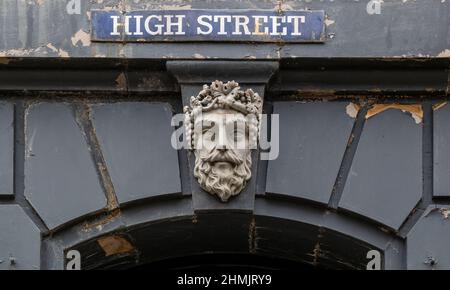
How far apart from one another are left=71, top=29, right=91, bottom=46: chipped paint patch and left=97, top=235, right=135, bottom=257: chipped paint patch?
118 centimetres

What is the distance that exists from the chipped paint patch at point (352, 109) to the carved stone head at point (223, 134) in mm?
568

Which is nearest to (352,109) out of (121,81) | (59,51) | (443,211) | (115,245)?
(443,211)

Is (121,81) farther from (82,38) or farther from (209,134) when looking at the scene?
(209,134)

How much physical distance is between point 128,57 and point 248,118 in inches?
31.5

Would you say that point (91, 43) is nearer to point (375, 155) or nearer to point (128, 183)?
point (128, 183)

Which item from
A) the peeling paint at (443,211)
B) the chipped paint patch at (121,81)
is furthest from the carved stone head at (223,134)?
the peeling paint at (443,211)

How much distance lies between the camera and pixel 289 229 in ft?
29.2

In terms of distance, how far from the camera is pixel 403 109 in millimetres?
8883

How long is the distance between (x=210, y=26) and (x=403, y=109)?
1275mm

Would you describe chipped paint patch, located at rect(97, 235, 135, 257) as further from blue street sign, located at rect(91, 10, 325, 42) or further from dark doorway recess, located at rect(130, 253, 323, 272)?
blue street sign, located at rect(91, 10, 325, 42)

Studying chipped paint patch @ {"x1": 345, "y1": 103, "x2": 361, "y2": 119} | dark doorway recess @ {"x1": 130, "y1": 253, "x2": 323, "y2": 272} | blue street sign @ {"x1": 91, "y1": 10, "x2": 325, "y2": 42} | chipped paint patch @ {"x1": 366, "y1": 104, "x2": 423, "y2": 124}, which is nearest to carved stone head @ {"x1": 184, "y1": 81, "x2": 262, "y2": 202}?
blue street sign @ {"x1": 91, "y1": 10, "x2": 325, "y2": 42}

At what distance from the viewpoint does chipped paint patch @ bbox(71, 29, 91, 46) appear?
8.77 m

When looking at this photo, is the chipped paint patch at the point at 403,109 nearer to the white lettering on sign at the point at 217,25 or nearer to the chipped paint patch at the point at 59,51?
the white lettering on sign at the point at 217,25
